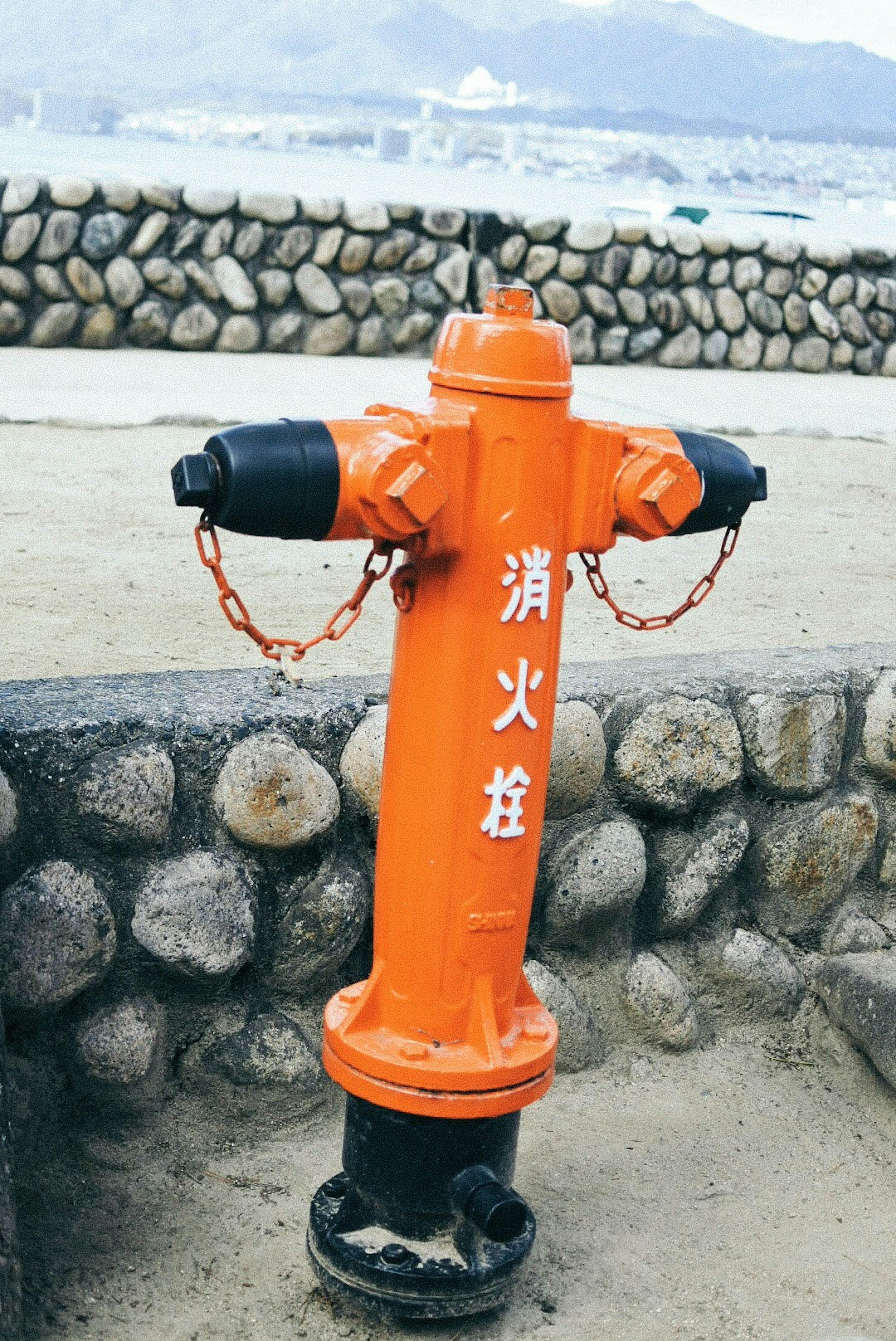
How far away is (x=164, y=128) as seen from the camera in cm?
10531

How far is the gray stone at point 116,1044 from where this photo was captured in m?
2.34

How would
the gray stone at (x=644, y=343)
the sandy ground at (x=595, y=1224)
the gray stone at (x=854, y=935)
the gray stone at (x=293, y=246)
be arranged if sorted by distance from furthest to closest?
1. the gray stone at (x=644, y=343)
2. the gray stone at (x=293, y=246)
3. the gray stone at (x=854, y=935)
4. the sandy ground at (x=595, y=1224)

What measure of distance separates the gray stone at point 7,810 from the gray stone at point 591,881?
91 centimetres

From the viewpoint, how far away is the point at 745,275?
8.68m

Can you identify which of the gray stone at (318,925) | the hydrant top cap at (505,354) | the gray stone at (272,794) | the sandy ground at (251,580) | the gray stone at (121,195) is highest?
the gray stone at (121,195)

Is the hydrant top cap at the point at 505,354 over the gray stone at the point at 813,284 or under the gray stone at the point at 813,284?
under

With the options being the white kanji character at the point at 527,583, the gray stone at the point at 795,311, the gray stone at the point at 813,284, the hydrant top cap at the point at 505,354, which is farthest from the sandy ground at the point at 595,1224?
the gray stone at the point at 813,284

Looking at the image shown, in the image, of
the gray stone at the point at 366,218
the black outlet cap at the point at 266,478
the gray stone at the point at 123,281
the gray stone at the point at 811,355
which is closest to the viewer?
the black outlet cap at the point at 266,478

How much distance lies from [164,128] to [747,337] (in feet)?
343

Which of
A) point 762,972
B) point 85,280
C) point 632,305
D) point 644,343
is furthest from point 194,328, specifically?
point 762,972

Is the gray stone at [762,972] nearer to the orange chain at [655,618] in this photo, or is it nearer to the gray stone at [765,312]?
the orange chain at [655,618]

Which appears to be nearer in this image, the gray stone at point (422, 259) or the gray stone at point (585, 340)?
the gray stone at point (422, 259)

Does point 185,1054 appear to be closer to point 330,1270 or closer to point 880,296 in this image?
point 330,1270

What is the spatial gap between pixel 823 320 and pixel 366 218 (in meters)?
2.78
